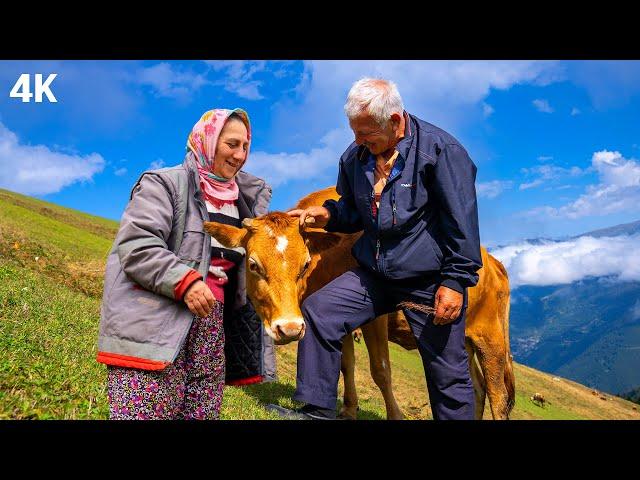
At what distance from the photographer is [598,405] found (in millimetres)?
43750

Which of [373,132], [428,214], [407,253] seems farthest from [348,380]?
[373,132]

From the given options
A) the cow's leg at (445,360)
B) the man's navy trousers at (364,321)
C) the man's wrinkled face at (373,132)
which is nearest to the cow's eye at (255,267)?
the man's navy trousers at (364,321)

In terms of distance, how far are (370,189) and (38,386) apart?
4489mm

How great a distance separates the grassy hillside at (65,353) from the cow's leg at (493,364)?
302 cm

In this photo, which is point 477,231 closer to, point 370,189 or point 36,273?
point 370,189

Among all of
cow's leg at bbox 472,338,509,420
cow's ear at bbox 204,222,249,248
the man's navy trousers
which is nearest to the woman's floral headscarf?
cow's ear at bbox 204,222,249,248

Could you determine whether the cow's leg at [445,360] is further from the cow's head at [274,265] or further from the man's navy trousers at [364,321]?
the cow's head at [274,265]

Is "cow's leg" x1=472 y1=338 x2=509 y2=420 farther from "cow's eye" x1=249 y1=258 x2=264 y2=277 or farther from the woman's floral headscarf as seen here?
the woman's floral headscarf

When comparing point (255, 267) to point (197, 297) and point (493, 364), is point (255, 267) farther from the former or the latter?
point (493, 364)

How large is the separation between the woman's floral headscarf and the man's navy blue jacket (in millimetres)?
1511

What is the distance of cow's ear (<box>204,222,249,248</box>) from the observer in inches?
195
